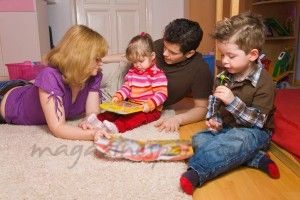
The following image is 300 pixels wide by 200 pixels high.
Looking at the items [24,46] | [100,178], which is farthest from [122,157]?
[24,46]

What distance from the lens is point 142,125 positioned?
135 centimetres

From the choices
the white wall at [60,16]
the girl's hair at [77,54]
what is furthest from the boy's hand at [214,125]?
the white wall at [60,16]

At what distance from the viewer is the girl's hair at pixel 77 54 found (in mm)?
1124

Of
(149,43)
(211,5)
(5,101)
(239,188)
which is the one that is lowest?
(239,188)

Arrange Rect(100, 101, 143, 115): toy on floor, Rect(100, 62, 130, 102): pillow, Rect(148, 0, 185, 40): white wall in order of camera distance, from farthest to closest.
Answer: Rect(148, 0, 185, 40): white wall, Rect(100, 62, 130, 102): pillow, Rect(100, 101, 143, 115): toy on floor

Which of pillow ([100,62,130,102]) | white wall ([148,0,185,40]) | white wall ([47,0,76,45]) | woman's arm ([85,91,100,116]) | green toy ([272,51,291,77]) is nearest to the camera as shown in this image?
woman's arm ([85,91,100,116])

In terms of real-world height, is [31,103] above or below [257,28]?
below

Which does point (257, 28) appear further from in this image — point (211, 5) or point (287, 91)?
point (211, 5)

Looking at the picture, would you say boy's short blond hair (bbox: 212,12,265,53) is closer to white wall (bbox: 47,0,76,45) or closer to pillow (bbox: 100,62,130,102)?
pillow (bbox: 100,62,130,102)

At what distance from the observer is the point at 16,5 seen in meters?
2.54

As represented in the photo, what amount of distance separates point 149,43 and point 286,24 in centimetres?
156

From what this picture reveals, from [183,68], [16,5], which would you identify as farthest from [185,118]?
[16,5]

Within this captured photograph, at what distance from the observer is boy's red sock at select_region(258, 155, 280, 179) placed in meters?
0.92

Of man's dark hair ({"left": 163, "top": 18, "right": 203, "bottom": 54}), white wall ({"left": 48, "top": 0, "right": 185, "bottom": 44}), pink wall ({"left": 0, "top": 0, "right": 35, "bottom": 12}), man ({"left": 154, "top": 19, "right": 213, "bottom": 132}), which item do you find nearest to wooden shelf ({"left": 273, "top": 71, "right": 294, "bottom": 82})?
man ({"left": 154, "top": 19, "right": 213, "bottom": 132})
